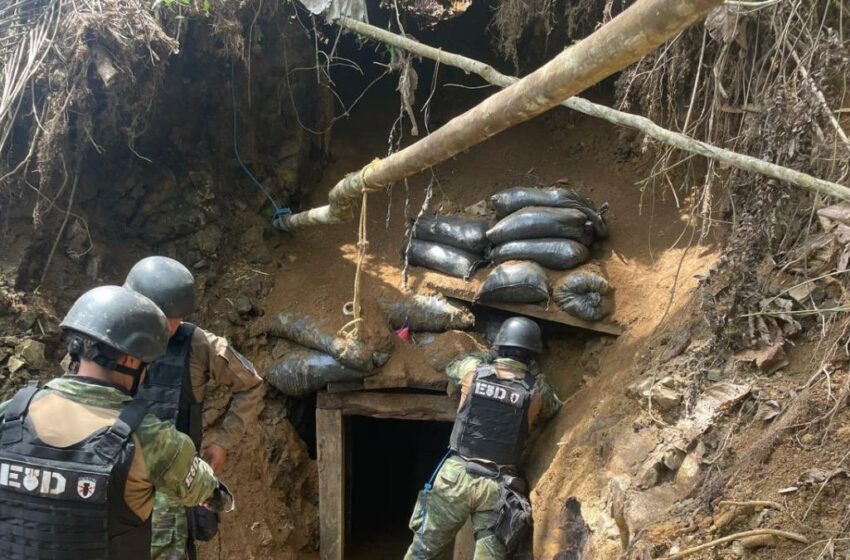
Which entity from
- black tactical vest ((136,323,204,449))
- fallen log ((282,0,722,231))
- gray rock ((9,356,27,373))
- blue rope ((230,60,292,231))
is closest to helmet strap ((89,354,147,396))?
black tactical vest ((136,323,204,449))

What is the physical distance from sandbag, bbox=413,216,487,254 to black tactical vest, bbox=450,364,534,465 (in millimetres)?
1399

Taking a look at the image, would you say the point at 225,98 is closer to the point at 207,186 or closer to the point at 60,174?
the point at 207,186

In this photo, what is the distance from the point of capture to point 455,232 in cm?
516

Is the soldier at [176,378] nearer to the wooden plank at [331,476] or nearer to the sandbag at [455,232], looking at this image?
the wooden plank at [331,476]

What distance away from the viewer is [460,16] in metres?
6.93


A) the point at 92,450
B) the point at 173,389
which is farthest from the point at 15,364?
the point at 92,450

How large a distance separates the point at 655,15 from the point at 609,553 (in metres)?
2.30

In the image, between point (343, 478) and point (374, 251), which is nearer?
point (343, 478)

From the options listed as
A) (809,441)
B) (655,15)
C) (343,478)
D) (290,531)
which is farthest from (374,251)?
(655,15)

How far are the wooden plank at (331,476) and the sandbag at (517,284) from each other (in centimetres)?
155

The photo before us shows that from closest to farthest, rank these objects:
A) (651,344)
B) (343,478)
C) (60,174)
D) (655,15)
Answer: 1. (655,15)
2. (651,344)
3. (60,174)
4. (343,478)

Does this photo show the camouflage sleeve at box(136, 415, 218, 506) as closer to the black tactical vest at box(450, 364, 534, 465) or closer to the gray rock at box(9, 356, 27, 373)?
the black tactical vest at box(450, 364, 534, 465)

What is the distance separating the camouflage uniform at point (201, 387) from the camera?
2891mm

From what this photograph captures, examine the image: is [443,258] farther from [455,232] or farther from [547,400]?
[547,400]
